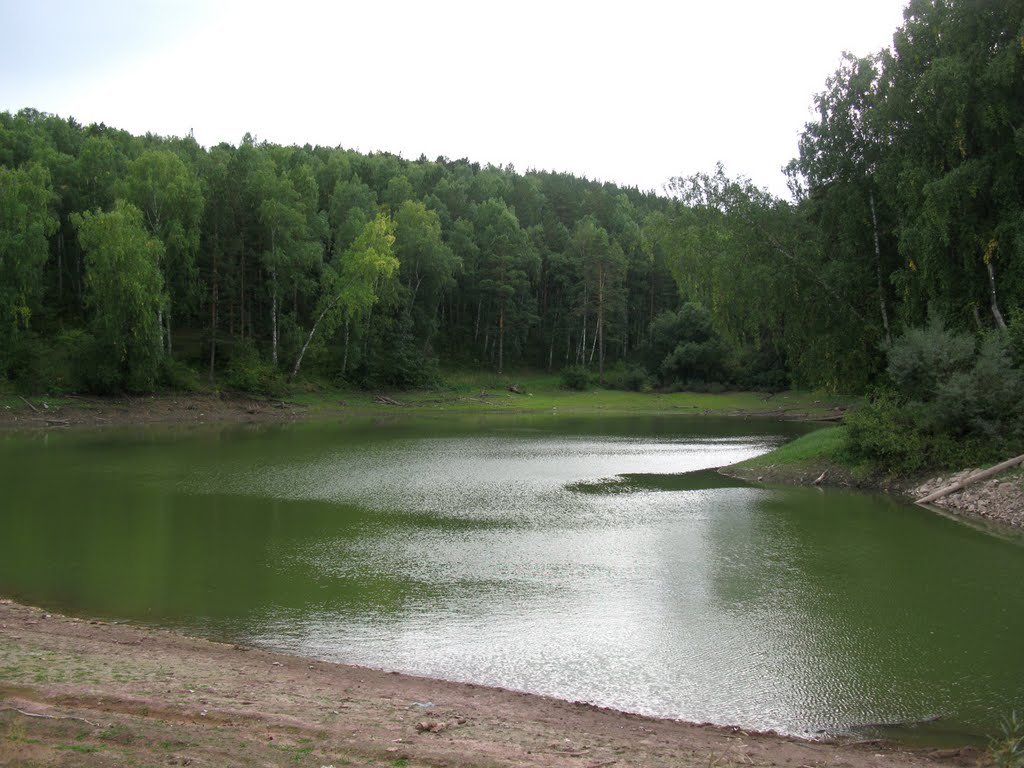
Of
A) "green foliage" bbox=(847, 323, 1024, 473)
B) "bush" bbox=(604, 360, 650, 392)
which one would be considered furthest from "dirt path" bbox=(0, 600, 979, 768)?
"bush" bbox=(604, 360, 650, 392)

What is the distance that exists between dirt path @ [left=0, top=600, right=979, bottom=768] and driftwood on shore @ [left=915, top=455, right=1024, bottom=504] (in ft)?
53.0

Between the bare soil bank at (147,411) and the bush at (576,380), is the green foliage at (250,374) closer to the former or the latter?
the bare soil bank at (147,411)

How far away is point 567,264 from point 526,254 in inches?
252

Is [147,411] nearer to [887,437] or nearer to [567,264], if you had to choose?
[887,437]

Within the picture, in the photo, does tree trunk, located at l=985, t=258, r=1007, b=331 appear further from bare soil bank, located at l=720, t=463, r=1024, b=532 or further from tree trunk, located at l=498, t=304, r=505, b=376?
tree trunk, located at l=498, t=304, r=505, b=376

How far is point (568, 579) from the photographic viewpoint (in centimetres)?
1350

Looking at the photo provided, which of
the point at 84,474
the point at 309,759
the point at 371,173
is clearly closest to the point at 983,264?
the point at 309,759

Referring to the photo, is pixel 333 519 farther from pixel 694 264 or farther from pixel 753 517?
pixel 694 264

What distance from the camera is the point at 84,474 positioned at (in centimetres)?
2405

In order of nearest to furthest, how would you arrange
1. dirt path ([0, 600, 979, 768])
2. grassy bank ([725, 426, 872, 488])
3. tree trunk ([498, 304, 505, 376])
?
dirt path ([0, 600, 979, 768]) → grassy bank ([725, 426, 872, 488]) → tree trunk ([498, 304, 505, 376])

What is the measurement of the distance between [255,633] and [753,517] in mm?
13269

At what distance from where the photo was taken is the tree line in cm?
2345

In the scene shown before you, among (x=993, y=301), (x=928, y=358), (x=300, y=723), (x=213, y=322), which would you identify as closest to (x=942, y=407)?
(x=928, y=358)

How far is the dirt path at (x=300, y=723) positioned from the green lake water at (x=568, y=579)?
2.74 feet
